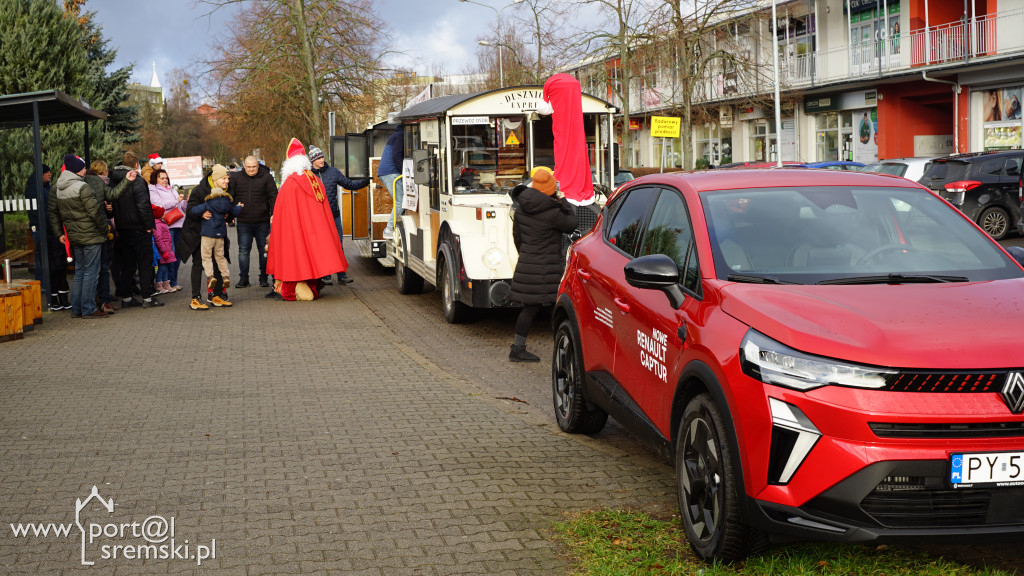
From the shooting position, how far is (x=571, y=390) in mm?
6703

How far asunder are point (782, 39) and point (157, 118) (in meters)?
39.8

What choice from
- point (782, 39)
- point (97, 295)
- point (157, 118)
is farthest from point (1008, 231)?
point (157, 118)

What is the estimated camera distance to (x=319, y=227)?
14.4 meters

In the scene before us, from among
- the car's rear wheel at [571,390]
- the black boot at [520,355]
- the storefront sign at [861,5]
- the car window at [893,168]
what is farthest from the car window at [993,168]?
the storefront sign at [861,5]

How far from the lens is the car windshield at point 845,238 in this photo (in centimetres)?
468

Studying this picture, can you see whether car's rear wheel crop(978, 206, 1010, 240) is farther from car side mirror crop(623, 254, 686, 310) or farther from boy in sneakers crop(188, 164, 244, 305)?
car side mirror crop(623, 254, 686, 310)

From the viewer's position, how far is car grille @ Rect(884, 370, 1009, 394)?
3686mm

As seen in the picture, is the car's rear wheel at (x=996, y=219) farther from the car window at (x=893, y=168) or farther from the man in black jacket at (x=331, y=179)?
the man in black jacket at (x=331, y=179)

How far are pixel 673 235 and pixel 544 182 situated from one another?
4.44m

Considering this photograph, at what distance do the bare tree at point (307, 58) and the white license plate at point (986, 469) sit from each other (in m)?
27.3

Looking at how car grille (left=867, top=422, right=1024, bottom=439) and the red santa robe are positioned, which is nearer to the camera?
car grille (left=867, top=422, right=1024, bottom=439)

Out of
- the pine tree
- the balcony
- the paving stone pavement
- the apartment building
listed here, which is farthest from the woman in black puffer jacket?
the balcony

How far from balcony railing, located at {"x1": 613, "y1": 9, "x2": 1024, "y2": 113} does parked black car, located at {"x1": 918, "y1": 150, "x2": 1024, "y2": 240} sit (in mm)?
11473

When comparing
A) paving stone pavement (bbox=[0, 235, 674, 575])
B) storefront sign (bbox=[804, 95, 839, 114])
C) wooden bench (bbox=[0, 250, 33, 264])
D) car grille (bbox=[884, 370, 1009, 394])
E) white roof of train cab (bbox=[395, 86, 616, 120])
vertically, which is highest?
storefront sign (bbox=[804, 95, 839, 114])
